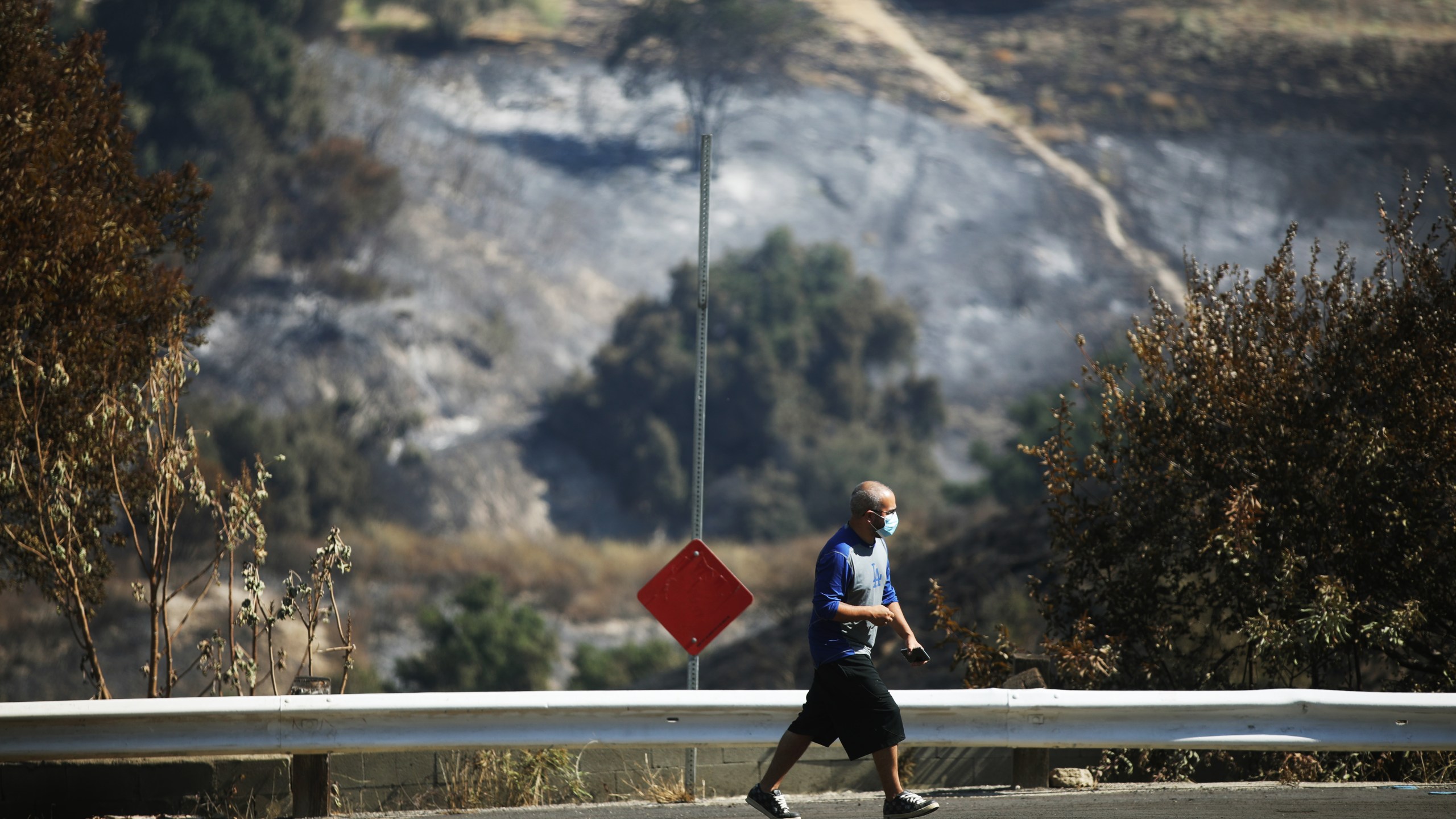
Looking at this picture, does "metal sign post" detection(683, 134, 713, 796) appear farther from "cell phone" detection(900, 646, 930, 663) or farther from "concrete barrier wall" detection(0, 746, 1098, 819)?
"cell phone" detection(900, 646, 930, 663)

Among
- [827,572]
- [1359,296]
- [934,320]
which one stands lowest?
[934,320]

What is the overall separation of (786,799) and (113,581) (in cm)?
4324

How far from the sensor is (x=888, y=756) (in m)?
6.33

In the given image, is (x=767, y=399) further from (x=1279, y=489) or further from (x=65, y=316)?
(x=65, y=316)

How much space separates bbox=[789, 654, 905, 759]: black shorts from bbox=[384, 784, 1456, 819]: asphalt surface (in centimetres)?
75

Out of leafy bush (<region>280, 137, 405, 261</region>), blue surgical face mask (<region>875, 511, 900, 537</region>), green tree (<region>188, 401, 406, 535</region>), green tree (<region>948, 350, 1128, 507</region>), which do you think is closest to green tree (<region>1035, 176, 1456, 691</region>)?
blue surgical face mask (<region>875, 511, 900, 537</region>)

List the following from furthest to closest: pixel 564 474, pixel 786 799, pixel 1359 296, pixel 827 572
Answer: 1. pixel 564 474
2. pixel 1359 296
3. pixel 786 799
4. pixel 827 572

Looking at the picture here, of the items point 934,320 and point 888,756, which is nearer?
point 888,756

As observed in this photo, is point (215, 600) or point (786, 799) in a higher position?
point (786, 799)

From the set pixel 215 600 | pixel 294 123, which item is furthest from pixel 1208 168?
pixel 215 600

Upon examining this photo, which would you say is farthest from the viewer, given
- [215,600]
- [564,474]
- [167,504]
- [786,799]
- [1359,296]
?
[564,474]

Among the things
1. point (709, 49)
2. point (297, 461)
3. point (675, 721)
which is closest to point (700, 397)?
point (675, 721)

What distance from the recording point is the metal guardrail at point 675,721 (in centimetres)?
677

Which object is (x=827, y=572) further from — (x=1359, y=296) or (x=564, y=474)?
(x=564, y=474)
